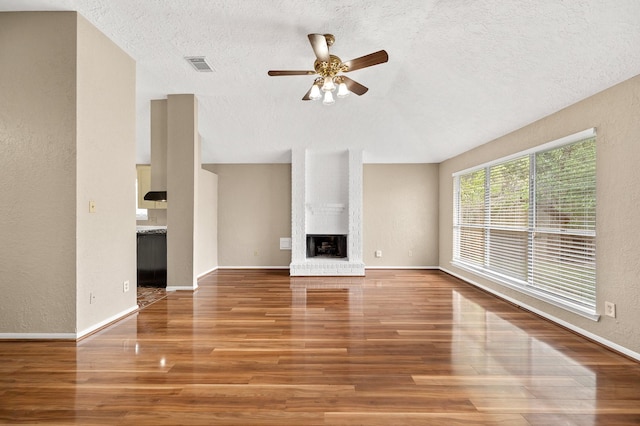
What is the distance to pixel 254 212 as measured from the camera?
23.2 ft

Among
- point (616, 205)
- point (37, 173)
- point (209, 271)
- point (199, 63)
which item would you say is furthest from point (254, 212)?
point (616, 205)

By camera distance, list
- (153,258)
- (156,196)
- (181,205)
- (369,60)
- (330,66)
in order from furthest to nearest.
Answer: (153,258), (156,196), (181,205), (330,66), (369,60)

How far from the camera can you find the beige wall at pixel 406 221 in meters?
7.04

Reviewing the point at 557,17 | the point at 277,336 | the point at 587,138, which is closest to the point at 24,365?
the point at 277,336

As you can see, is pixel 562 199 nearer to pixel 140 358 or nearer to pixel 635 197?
pixel 635 197

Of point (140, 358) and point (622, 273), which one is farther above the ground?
point (622, 273)

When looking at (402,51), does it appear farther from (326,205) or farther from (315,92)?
(326,205)

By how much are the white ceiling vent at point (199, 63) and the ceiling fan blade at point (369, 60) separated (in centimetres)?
182

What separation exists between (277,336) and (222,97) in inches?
144

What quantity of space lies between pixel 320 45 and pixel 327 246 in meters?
4.66

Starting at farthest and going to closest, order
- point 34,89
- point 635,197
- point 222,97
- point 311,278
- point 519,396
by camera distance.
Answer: point 311,278 → point 222,97 → point 34,89 → point 635,197 → point 519,396

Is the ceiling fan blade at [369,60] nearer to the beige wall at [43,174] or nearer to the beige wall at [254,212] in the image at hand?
the beige wall at [43,174]

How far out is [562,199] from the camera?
3502mm

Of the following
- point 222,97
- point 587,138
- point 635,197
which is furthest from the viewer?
point 222,97
